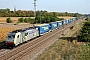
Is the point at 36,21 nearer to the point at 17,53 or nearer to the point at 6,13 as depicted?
→ the point at 6,13

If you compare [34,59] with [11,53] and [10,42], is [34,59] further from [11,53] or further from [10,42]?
[10,42]

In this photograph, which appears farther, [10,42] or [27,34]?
[27,34]

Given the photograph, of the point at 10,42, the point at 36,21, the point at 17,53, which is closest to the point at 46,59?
the point at 17,53

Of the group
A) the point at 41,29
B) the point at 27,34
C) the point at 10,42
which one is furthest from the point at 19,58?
the point at 41,29

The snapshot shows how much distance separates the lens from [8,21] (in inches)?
4498

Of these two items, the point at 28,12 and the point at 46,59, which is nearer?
the point at 46,59

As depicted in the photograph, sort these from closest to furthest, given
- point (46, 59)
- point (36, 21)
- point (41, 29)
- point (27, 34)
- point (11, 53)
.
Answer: point (46, 59), point (11, 53), point (27, 34), point (41, 29), point (36, 21)

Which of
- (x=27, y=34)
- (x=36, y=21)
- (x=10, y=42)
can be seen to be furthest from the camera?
(x=36, y=21)

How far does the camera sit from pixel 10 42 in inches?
1265

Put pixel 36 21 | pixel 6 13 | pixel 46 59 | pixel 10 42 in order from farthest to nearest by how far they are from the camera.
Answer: pixel 6 13 < pixel 36 21 < pixel 10 42 < pixel 46 59

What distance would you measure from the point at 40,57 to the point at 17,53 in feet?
14.4

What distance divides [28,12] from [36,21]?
68567 mm

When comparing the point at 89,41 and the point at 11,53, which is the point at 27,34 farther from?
the point at 89,41

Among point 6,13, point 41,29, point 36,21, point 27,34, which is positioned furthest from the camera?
point 6,13
